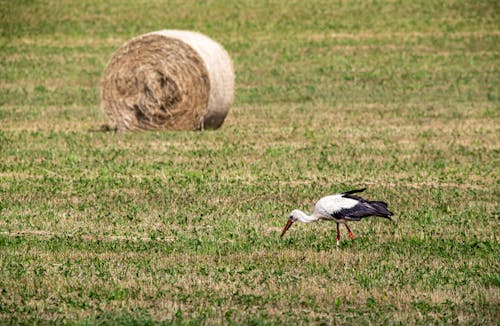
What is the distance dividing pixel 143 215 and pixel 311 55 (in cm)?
2374

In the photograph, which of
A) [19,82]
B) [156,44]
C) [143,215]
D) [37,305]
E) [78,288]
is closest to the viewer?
[37,305]

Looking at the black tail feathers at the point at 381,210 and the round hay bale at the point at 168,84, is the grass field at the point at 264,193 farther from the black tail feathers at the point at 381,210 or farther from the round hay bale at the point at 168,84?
the round hay bale at the point at 168,84

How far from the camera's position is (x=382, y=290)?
1038 centimetres

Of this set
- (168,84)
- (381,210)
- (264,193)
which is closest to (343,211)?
(381,210)

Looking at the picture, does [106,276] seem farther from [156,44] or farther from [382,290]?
[156,44]

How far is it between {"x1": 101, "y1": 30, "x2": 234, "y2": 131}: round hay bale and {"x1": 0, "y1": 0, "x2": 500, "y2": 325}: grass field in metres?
0.71

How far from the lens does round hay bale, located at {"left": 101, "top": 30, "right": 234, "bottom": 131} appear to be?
77.0 ft

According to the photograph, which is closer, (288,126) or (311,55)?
(288,126)

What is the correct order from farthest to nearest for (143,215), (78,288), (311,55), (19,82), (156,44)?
(311,55) → (19,82) → (156,44) → (143,215) → (78,288)

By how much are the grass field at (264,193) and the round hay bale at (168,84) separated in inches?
28.0

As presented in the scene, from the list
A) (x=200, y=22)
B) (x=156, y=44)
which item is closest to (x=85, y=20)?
(x=200, y=22)

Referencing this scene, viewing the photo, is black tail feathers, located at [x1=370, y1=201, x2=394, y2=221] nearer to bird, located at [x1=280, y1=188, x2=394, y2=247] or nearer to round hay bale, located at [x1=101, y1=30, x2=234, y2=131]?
bird, located at [x1=280, y1=188, x2=394, y2=247]

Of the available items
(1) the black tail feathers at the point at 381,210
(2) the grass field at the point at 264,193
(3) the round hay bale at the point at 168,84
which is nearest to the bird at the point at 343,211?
(1) the black tail feathers at the point at 381,210

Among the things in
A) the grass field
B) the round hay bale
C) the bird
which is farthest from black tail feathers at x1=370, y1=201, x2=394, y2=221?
the round hay bale
